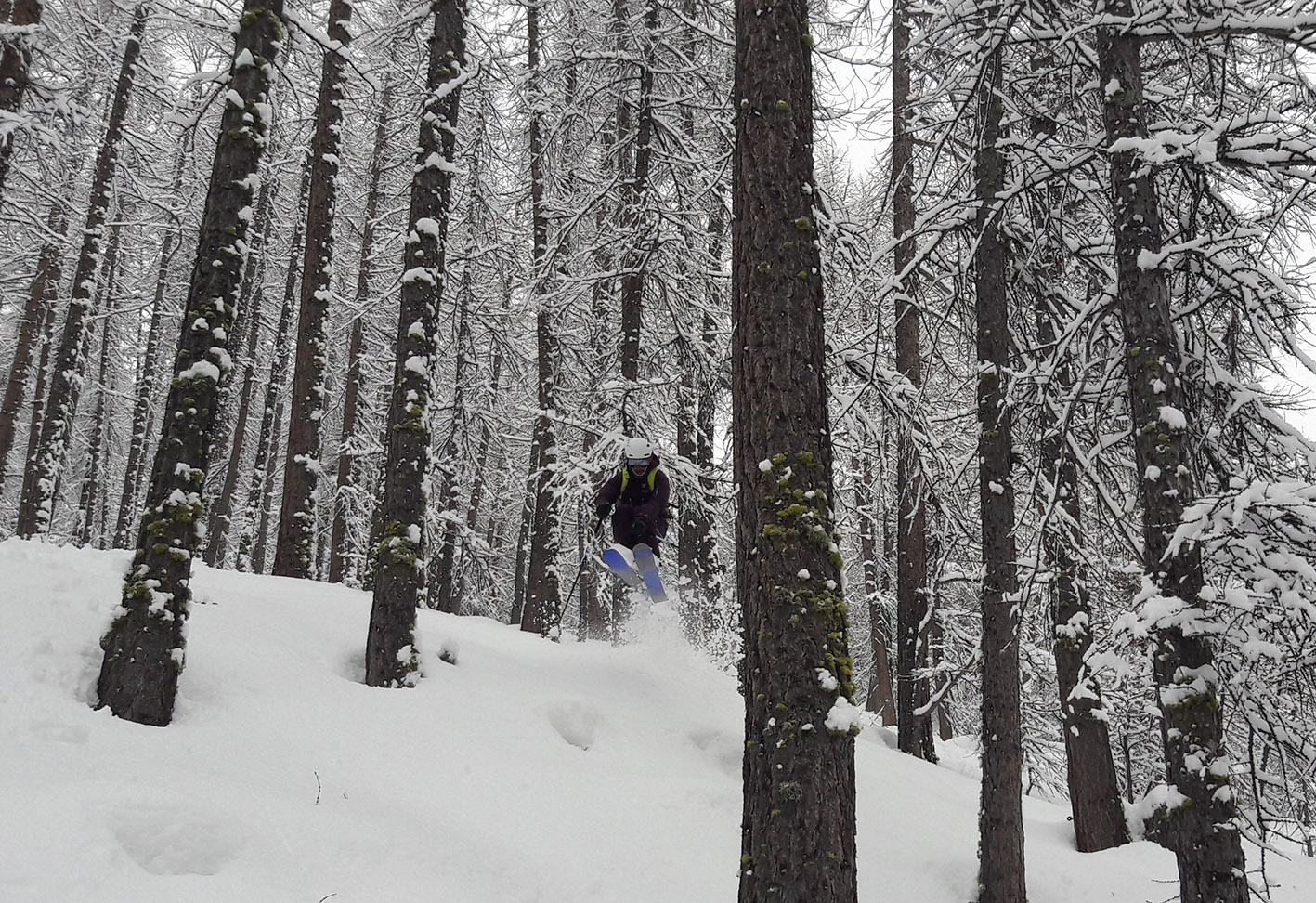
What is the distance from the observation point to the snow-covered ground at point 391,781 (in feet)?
13.6

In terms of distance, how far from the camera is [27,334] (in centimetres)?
1585

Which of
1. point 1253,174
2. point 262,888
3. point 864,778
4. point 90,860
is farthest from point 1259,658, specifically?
point 90,860

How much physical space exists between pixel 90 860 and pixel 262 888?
85cm

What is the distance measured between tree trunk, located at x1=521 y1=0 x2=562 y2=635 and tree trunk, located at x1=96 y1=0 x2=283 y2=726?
6570 millimetres

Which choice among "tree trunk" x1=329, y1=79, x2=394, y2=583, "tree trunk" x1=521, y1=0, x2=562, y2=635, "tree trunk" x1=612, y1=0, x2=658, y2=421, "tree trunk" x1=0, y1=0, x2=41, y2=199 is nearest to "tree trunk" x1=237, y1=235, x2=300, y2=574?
"tree trunk" x1=329, y1=79, x2=394, y2=583

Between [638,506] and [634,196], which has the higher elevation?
[634,196]

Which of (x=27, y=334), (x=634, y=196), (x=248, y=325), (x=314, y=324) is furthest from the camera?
(x=248, y=325)

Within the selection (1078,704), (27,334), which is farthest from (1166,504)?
(27,334)

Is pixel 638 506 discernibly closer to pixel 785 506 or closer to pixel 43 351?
pixel 785 506

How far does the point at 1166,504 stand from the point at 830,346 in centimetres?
338

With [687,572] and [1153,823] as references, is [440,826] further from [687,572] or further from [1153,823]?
[1153,823]

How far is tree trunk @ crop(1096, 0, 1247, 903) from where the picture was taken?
14.0 ft

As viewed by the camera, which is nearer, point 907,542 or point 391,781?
point 391,781

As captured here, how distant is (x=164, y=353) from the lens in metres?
23.6
